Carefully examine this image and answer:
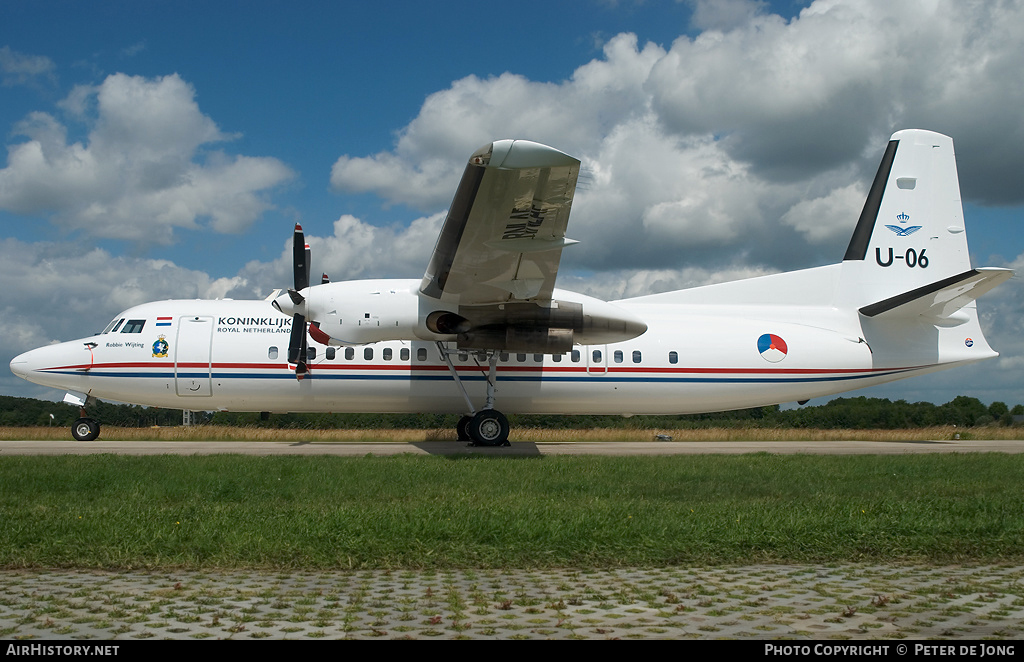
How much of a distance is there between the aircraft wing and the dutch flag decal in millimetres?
6238

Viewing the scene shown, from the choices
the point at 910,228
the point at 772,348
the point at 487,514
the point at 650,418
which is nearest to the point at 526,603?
the point at 487,514

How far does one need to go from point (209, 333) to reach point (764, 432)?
17361mm

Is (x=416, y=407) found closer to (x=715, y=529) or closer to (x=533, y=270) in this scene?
(x=533, y=270)

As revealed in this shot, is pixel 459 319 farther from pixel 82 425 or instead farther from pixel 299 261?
pixel 82 425

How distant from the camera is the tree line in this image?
30688 millimetres

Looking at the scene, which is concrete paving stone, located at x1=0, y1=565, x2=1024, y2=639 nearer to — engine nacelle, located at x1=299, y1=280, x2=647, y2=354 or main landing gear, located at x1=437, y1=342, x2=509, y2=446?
engine nacelle, located at x1=299, y1=280, x2=647, y2=354

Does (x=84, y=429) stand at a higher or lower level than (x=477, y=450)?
higher

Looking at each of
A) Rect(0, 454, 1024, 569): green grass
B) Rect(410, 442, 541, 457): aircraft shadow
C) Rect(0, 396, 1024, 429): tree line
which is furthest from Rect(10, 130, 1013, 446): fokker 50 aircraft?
Rect(0, 396, 1024, 429): tree line

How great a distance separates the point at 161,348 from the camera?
17.0 m

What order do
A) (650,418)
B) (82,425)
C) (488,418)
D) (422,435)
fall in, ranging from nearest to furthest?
1. (488,418)
2. (82,425)
3. (422,435)
4. (650,418)

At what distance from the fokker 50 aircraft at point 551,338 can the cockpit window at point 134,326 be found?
3cm

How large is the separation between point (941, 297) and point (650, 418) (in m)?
21.1

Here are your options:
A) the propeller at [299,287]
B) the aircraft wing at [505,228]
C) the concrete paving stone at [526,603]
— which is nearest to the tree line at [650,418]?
the propeller at [299,287]

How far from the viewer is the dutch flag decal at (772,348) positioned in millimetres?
17844
